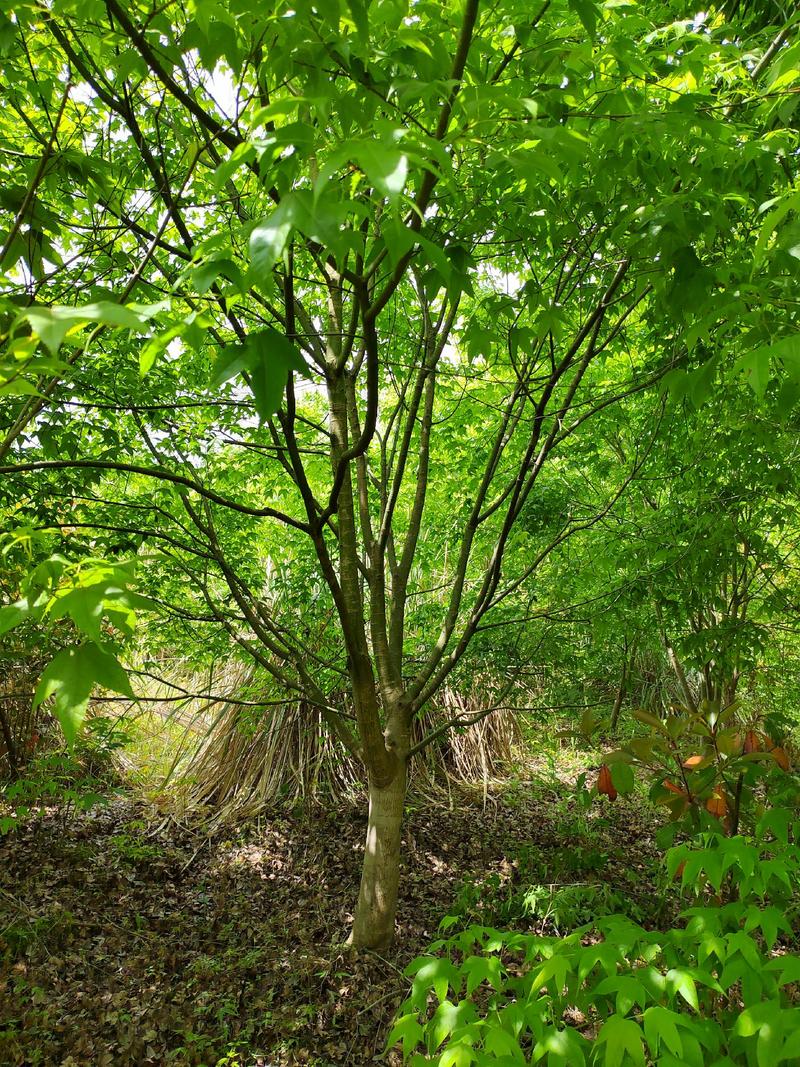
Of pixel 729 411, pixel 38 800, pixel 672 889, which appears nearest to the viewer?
pixel 729 411

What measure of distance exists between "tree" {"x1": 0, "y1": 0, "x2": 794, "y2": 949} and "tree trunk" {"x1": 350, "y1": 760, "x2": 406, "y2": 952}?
0.01 metres

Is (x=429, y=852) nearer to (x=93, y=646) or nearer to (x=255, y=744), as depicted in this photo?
(x=255, y=744)

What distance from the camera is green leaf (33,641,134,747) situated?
33.1 inches

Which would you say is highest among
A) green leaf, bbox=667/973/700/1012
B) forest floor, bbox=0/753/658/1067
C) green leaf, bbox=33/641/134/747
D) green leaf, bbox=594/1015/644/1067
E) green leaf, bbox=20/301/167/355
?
green leaf, bbox=20/301/167/355

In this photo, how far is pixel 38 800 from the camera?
4.52 m

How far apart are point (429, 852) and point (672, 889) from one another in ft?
4.77

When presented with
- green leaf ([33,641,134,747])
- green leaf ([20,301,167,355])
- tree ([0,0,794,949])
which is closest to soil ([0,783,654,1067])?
tree ([0,0,794,949])

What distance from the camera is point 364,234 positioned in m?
1.56

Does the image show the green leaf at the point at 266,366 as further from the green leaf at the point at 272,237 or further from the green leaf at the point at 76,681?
the green leaf at the point at 76,681

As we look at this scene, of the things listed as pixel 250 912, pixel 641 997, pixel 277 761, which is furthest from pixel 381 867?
pixel 641 997

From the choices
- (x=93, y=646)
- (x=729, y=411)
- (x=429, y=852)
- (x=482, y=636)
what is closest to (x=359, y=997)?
(x=429, y=852)

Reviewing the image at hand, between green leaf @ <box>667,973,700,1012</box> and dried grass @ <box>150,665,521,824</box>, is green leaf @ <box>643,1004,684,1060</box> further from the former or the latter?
dried grass @ <box>150,665,521,824</box>

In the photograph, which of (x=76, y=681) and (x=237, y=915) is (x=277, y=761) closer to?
(x=237, y=915)

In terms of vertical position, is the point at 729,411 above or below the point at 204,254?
above
